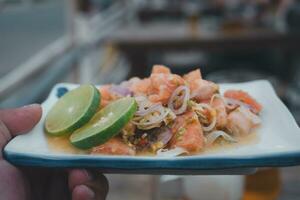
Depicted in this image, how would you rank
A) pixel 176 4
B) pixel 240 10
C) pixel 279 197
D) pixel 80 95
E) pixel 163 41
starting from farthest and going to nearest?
pixel 176 4 → pixel 240 10 → pixel 163 41 → pixel 279 197 → pixel 80 95

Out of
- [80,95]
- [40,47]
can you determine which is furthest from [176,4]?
[80,95]

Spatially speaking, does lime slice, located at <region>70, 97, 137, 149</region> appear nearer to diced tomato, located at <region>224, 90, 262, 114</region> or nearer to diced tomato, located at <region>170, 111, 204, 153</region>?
diced tomato, located at <region>170, 111, 204, 153</region>

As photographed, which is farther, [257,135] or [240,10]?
[240,10]

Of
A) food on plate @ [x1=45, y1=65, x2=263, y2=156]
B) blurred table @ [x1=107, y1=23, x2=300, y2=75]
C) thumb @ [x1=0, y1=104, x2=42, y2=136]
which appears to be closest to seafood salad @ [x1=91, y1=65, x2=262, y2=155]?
food on plate @ [x1=45, y1=65, x2=263, y2=156]

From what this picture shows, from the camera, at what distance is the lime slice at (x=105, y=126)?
2.15 feet

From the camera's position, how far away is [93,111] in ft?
2.32

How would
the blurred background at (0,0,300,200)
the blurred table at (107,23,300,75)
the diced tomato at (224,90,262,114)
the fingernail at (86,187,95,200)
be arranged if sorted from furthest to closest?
the blurred table at (107,23,300,75)
the blurred background at (0,0,300,200)
the diced tomato at (224,90,262,114)
the fingernail at (86,187,95,200)

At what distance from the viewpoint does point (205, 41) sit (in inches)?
122

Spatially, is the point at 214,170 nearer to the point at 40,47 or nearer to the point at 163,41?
the point at 40,47

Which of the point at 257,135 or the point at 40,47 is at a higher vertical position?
the point at 257,135

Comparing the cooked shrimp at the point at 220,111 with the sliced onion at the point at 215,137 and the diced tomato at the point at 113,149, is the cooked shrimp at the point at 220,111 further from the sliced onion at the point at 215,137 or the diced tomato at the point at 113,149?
the diced tomato at the point at 113,149

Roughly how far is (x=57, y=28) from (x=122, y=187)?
180cm

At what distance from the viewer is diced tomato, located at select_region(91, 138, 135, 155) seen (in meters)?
0.65

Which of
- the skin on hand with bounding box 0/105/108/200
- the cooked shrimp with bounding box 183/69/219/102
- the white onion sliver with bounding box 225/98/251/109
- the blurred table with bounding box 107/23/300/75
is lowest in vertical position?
the blurred table with bounding box 107/23/300/75
